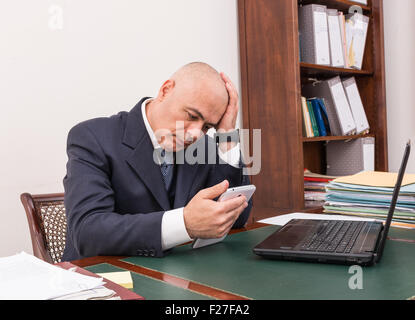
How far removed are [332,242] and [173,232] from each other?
0.38 metres

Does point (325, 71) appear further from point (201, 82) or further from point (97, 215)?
point (97, 215)

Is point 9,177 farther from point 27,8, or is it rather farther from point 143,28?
point 143,28

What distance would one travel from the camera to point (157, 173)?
144 cm

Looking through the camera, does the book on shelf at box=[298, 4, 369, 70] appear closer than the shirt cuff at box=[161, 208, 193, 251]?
No

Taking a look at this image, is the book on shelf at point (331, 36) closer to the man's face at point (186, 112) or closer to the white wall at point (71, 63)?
the white wall at point (71, 63)

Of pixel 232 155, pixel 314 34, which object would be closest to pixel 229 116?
pixel 232 155

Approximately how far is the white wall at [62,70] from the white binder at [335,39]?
33.3 inches

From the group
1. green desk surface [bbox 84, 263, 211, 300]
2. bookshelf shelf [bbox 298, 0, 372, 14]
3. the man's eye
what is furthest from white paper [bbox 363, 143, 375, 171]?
green desk surface [bbox 84, 263, 211, 300]

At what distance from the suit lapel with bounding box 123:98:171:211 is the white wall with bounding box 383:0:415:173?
216 centimetres

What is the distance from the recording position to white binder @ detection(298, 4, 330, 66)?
2594mm

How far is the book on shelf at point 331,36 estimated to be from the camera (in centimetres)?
261

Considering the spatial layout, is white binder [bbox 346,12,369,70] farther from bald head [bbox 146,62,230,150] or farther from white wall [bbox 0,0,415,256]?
bald head [bbox 146,62,230,150]

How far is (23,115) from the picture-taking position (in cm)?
185
